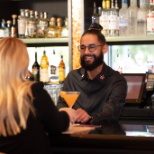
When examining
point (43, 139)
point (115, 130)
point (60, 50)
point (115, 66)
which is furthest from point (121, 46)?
point (43, 139)

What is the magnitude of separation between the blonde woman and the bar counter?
0.58ft

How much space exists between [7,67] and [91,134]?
49 cm

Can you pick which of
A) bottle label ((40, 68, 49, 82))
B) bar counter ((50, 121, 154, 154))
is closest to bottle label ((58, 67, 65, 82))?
bottle label ((40, 68, 49, 82))

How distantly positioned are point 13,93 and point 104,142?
467 millimetres

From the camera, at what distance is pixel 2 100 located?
1562 mm

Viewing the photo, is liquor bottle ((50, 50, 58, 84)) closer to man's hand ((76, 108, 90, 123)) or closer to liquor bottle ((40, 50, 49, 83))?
liquor bottle ((40, 50, 49, 83))

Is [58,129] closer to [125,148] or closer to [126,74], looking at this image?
[125,148]

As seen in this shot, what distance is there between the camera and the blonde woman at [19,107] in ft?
5.10

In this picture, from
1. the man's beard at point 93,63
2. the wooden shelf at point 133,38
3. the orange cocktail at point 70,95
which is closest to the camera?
the orange cocktail at point 70,95

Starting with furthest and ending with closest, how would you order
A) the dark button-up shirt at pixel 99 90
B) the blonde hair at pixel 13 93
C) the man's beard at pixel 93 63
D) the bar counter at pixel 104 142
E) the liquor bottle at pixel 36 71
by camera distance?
the liquor bottle at pixel 36 71
the man's beard at pixel 93 63
the dark button-up shirt at pixel 99 90
the bar counter at pixel 104 142
the blonde hair at pixel 13 93

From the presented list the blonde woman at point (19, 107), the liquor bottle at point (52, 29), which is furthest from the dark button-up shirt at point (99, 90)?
the blonde woman at point (19, 107)

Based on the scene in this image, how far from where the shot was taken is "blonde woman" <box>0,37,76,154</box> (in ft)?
5.10

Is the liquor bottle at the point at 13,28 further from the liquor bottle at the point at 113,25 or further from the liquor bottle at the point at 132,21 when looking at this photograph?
the liquor bottle at the point at 132,21

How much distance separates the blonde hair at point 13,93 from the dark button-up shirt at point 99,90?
1.02 meters
